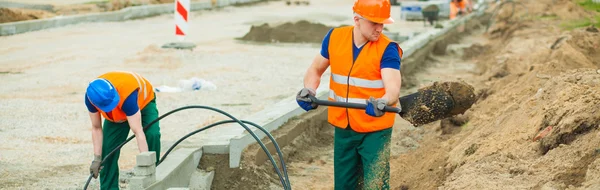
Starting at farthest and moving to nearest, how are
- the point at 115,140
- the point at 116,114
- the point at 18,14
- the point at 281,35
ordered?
the point at 18,14, the point at 281,35, the point at 115,140, the point at 116,114

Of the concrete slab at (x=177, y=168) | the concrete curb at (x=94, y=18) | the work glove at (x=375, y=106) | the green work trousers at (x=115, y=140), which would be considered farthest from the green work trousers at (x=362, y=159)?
the concrete curb at (x=94, y=18)

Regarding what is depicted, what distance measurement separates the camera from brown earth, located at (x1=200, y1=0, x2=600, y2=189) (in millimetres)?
4922

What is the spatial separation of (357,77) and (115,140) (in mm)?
2119

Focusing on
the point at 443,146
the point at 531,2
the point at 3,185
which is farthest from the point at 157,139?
the point at 531,2

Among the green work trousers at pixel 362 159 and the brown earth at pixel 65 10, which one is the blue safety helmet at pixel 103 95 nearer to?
the green work trousers at pixel 362 159

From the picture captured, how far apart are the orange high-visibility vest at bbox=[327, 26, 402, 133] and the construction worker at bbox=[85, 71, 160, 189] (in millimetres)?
1547

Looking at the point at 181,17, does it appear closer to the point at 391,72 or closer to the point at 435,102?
the point at 435,102

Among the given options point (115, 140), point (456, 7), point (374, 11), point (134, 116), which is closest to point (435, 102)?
point (374, 11)

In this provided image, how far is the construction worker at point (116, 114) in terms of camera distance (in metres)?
5.67

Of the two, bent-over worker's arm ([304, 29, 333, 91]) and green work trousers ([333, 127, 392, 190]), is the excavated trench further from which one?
bent-over worker's arm ([304, 29, 333, 91])

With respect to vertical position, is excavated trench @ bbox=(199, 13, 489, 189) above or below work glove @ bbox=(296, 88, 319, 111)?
below

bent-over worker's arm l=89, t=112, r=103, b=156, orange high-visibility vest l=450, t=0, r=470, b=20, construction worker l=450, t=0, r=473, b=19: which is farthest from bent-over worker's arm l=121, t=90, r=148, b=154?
construction worker l=450, t=0, r=473, b=19

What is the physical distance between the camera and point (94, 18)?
69.3ft

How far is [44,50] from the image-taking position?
15328 millimetres
